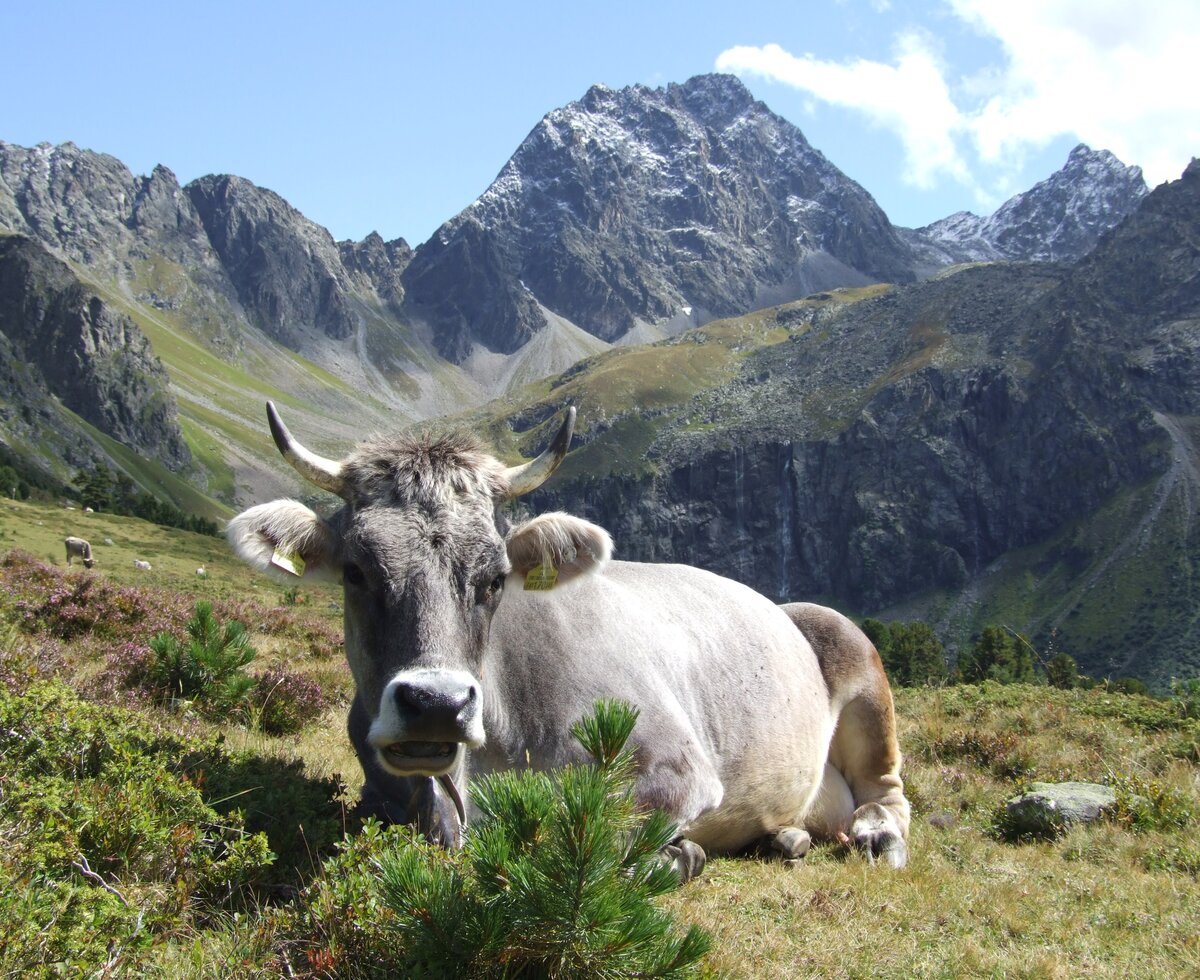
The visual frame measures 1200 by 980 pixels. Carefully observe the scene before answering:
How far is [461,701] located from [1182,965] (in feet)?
15.2

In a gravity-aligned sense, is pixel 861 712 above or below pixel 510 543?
below

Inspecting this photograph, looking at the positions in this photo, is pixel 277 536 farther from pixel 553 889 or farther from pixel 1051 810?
pixel 1051 810

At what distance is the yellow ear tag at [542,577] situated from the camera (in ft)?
21.5

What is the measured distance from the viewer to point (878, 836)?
834 cm

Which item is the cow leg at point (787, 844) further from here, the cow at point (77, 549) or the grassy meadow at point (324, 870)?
the cow at point (77, 549)

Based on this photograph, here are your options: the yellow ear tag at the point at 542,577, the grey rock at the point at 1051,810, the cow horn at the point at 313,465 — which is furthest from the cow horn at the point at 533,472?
the grey rock at the point at 1051,810

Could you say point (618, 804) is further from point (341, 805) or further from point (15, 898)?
point (341, 805)

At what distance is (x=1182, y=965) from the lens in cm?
548

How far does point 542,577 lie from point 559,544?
301 mm

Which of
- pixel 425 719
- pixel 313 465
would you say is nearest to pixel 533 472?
pixel 313 465

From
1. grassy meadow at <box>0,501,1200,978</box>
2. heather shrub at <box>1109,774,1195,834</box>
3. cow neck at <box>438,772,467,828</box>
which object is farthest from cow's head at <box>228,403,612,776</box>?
heather shrub at <box>1109,774,1195,834</box>

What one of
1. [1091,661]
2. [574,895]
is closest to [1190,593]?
[1091,661]

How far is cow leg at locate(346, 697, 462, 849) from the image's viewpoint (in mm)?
5820

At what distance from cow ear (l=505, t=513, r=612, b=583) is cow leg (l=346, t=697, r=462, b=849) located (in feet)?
5.02
